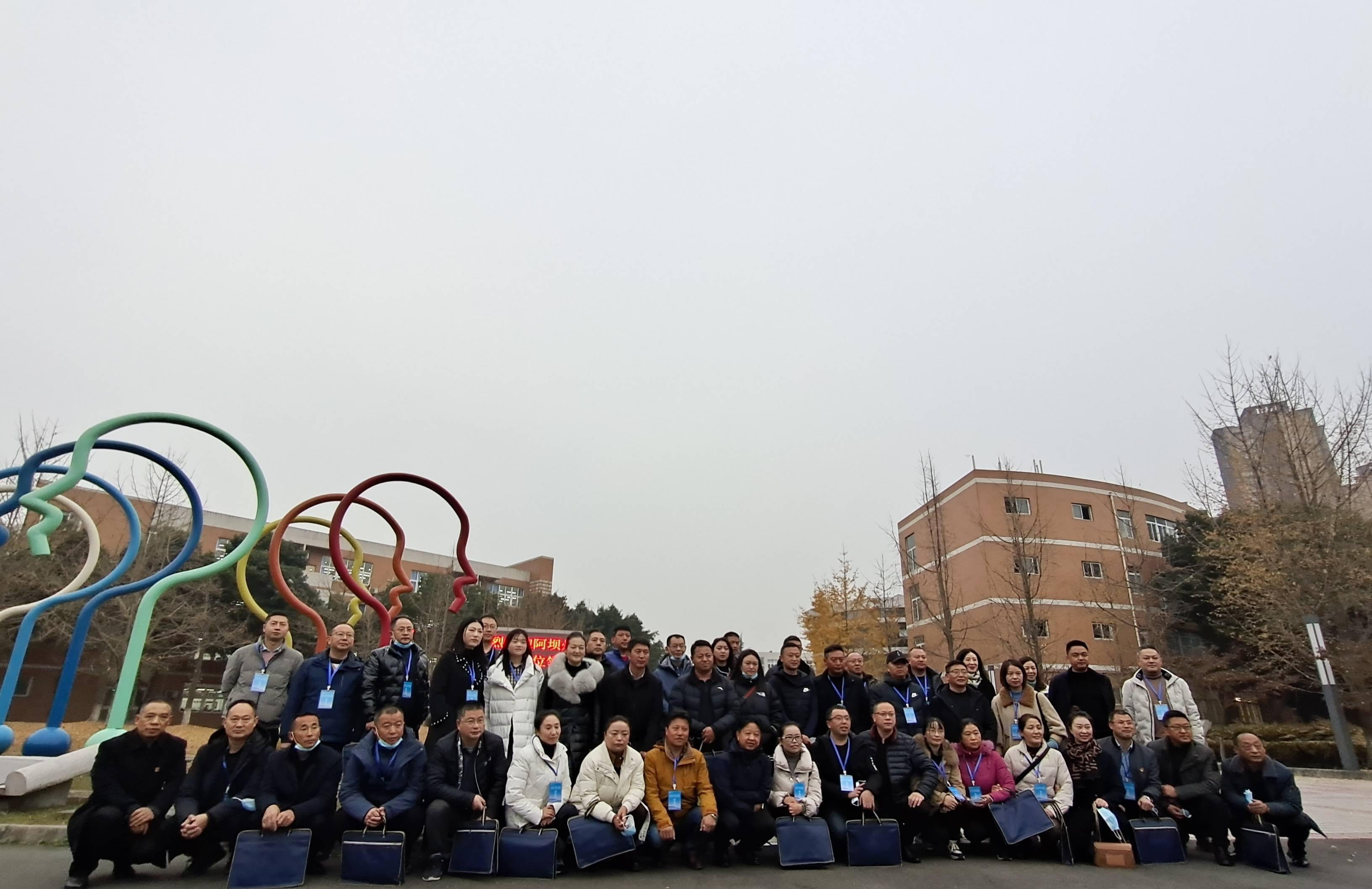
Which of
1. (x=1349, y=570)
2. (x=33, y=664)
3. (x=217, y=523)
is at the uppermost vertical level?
(x=217, y=523)

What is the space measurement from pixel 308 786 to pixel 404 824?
0.80 meters

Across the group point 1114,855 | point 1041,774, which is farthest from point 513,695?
point 1114,855

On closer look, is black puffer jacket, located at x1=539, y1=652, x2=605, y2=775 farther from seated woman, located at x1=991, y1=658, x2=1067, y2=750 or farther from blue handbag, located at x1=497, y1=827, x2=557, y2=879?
seated woman, located at x1=991, y1=658, x2=1067, y2=750

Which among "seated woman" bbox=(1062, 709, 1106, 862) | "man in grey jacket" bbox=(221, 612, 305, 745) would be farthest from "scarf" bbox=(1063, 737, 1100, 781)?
"man in grey jacket" bbox=(221, 612, 305, 745)

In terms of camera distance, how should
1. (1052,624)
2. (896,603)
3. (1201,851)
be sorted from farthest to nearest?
(896,603) < (1052,624) < (1201,851)

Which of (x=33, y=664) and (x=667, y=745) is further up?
(x=33, y=664)

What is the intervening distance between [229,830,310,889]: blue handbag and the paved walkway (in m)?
9.85

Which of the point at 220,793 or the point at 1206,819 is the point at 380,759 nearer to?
the point at 220,793

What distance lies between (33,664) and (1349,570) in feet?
126

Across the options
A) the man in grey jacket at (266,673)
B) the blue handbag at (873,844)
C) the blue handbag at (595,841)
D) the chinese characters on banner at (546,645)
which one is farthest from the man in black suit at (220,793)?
the chinese characters on banner at (546,645)

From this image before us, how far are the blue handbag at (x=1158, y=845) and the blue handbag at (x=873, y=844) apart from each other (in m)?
2.12

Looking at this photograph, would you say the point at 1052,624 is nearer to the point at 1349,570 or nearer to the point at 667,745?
the point at 1349,570

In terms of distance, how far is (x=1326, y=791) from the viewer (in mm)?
12648

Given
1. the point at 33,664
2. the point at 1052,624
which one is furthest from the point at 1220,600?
the point at 33,664
